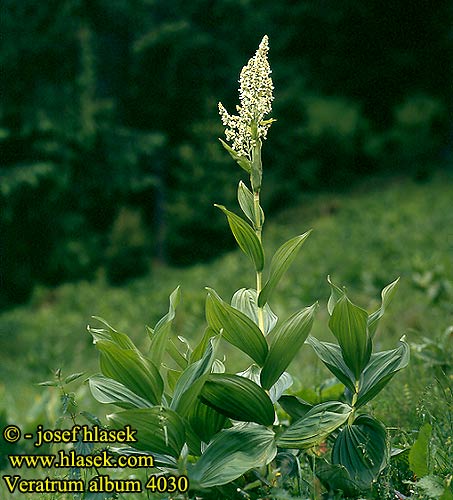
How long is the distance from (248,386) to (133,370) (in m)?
0.34

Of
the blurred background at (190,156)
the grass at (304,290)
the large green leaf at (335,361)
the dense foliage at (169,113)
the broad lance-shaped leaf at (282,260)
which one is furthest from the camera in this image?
the dense foliage at (169,113)

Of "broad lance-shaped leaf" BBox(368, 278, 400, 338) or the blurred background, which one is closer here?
"broad lance-shaped leaf" BBox(368, 278, 400, 338)

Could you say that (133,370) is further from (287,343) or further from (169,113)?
(169,113)

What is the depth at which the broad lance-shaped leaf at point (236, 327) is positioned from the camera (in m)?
2.25

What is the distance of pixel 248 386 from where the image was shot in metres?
2.19

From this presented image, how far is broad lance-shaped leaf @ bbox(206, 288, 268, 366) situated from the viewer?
2248 mm

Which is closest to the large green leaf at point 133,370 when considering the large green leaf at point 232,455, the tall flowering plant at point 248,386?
the tall flowering plant at point 248,386

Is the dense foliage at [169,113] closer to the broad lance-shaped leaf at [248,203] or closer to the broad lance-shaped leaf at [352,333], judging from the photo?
the broad lance-shaped leaf at [248,203]

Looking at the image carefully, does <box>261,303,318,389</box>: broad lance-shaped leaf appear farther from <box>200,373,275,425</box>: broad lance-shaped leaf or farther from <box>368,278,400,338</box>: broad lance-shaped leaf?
<box>368,278,400,338</box>: broad lance-shaped leaf

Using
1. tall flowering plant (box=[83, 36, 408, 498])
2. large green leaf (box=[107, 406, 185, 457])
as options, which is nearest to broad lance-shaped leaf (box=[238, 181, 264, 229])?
tall flowering plant (box=[83, 36, 408, 498])

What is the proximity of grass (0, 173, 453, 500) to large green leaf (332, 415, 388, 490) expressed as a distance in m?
1.21

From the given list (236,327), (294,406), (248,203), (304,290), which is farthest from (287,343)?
(304,290)

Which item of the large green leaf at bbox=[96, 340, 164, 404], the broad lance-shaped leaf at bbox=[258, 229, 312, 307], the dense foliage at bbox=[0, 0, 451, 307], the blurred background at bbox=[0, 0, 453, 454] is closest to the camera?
the large green leaf at bbox=[96, 340, 164, 404]

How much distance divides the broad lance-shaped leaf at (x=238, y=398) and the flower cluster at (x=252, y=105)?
69 cm
